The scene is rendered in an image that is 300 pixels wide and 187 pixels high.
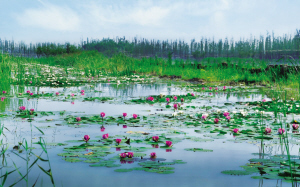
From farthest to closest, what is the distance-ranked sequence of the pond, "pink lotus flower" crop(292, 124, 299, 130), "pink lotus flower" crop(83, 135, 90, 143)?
"pink lotus flower" crop(292, 124, 299, 130) → "pink lotus flower" crop(83, 135, 90, 143) → the pond

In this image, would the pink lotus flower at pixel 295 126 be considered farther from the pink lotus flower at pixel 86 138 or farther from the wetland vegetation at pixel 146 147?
the pink lotus flower at pixel 86 138

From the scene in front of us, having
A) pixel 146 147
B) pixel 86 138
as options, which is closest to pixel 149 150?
pixel 146 147

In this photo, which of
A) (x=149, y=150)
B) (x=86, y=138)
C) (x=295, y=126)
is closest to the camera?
(x=149, y=150)

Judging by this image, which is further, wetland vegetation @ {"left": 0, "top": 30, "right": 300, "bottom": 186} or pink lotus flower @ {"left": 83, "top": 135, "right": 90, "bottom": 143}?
pink lotus flower @ {"left": 83, "top": 135, "right": 90, "bottom": 143}

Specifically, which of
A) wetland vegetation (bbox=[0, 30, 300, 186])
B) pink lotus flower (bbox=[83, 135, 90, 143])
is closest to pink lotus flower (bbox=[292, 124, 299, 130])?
wetland vegetation (bbox=[0, 30, 300, 186])

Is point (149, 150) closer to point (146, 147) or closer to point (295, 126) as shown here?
point (146, 147)

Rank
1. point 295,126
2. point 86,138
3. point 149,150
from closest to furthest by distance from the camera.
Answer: point 149,150
point 86,138
point 295,126

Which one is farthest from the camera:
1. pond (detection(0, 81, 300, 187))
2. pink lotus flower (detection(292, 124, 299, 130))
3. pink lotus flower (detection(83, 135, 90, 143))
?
pink lotus flower (detection(292, 124, 299, 130))

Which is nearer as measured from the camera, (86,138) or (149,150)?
(149,150)

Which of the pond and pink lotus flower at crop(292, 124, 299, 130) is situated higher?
pink lotus flower at crop(292, 124, 299, 130)

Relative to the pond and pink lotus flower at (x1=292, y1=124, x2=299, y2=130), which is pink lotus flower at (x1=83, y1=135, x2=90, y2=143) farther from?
pink lotus flower at (x1=292, y1=124, x2=299, y2=130)

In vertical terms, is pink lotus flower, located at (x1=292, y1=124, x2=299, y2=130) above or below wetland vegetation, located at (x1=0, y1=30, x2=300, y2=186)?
above

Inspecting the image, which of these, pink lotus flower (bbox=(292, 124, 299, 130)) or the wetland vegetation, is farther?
pink lotus flower (bbox=(292, 124, 299, 130))

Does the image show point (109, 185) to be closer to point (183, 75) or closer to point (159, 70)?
point (183, 75)
